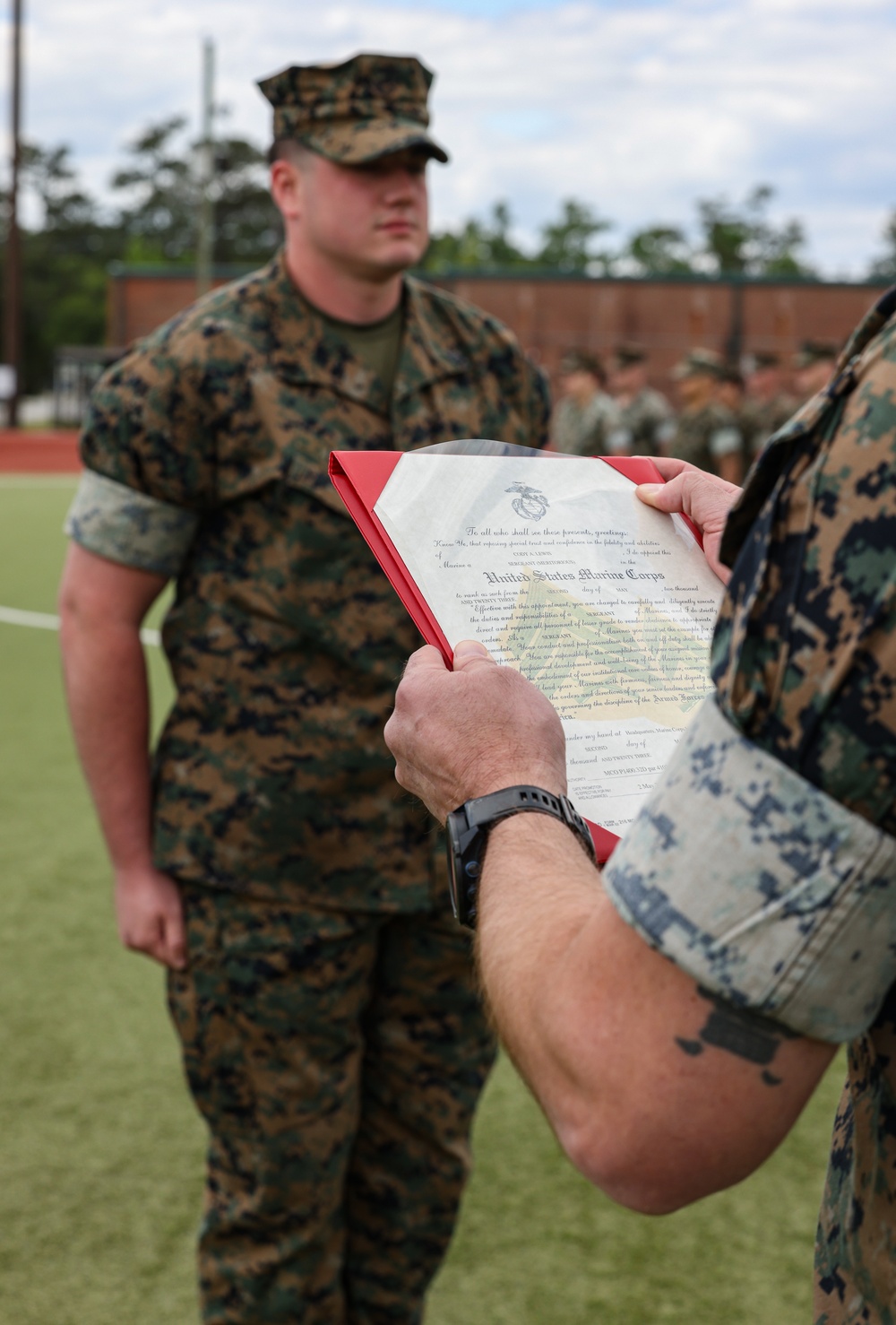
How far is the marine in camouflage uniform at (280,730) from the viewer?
2197 mm

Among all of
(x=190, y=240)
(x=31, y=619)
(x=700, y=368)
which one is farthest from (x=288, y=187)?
(x=190, y=240)

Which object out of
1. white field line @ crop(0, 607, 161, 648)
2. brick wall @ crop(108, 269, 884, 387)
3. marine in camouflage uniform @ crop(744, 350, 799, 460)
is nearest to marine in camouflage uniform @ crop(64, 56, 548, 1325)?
white field line @ crop(0, 607, 161, 648)

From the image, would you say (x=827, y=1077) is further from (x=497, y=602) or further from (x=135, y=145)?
(x=135, y=145)

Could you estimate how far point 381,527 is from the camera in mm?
1224

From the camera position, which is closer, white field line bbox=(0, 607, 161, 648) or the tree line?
white field line bbox=(0, 607, 161, 648)

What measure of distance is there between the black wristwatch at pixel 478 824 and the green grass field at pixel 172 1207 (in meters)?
1.85

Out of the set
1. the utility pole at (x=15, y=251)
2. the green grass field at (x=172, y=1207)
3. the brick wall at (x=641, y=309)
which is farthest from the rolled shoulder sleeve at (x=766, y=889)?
the brick wall at (x=641, y=309)

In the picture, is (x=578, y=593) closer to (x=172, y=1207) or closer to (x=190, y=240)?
(x=172, y=1207)

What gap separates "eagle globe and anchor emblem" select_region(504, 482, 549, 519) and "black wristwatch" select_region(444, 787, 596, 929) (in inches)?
13.8

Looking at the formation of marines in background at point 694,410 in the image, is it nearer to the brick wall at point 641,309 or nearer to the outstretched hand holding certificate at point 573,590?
the outstretched hand holding certificate at point 573,590

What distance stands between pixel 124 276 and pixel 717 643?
37184 mm

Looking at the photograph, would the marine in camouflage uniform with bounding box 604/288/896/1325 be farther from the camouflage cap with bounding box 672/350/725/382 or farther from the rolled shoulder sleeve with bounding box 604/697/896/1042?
the camouflage cap with bounding box 672/350/725/382

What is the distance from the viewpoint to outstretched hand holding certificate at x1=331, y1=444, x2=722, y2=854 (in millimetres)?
1178

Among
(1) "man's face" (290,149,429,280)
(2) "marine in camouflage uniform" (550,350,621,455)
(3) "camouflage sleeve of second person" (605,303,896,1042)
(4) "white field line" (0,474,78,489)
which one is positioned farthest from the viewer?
(4) "white field line" (0,474,78,489)
